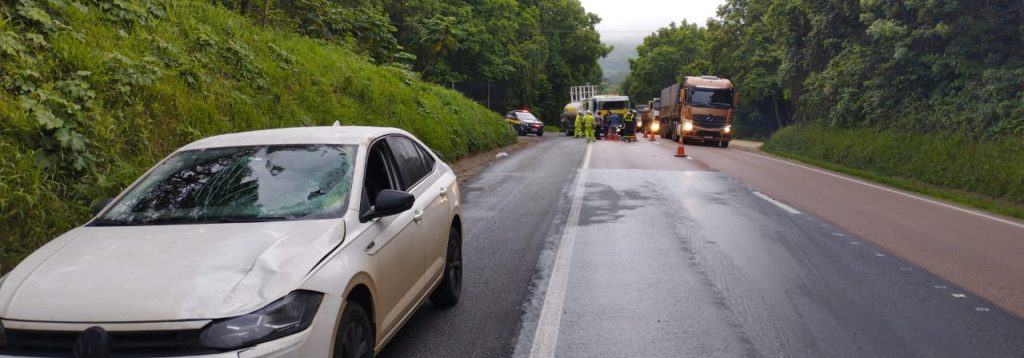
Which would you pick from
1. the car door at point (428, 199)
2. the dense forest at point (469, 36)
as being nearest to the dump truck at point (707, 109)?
the dense forest at point (469, 36)

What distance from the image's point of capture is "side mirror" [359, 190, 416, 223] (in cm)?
429

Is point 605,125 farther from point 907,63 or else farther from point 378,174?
point 378,174

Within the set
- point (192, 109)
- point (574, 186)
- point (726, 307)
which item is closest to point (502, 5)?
point (574, 186)

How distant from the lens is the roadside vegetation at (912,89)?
17.2 meters

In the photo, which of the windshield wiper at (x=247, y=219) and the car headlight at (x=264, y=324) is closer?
the car headlight at (x=264, y=324)

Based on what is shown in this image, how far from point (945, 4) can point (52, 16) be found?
19890mm

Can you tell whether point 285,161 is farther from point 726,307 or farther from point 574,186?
point 574,186

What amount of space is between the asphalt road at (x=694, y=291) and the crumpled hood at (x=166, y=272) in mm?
1468

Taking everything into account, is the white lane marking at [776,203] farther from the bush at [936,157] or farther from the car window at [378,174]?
the car window at [378,174]

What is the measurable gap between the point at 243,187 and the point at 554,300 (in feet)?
8.87

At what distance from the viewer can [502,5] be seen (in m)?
51.9

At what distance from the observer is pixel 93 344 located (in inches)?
120

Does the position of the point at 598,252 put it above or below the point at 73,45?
below

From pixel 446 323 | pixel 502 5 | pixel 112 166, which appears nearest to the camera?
pixel 446 323
